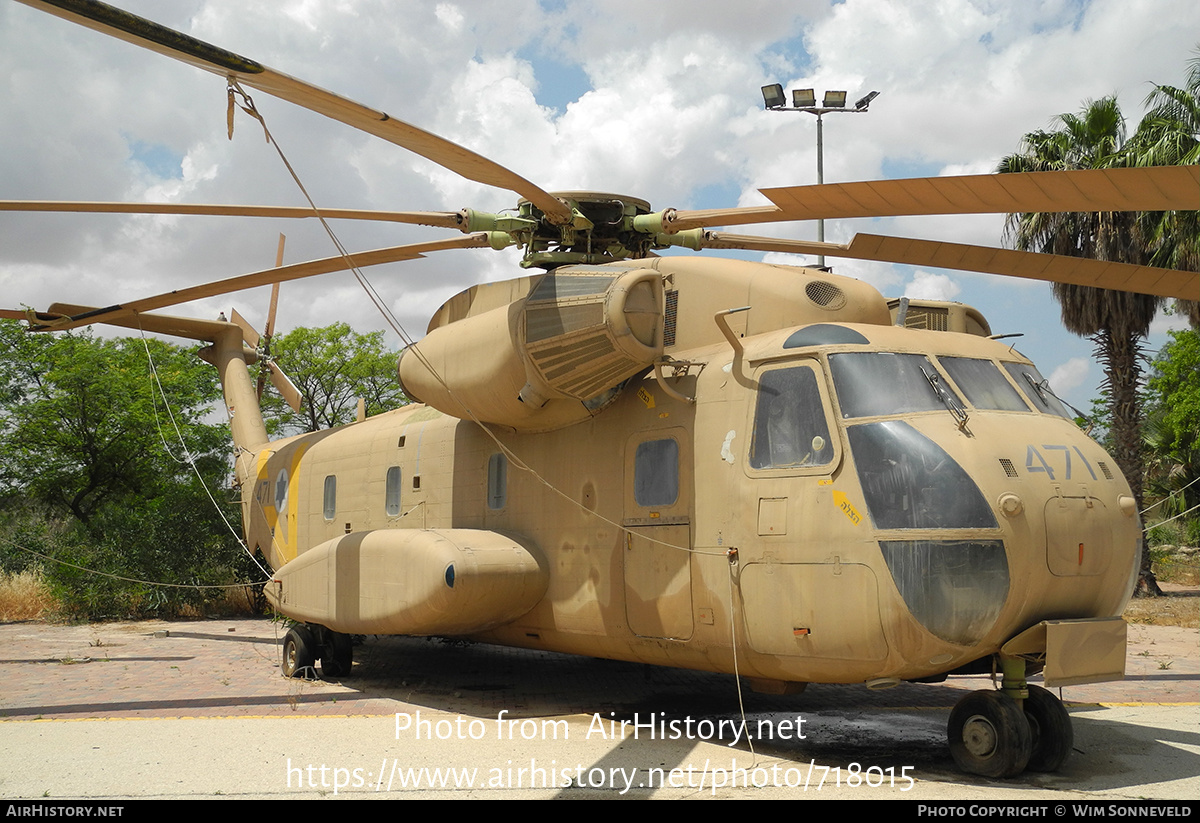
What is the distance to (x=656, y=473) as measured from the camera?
8.37 metres

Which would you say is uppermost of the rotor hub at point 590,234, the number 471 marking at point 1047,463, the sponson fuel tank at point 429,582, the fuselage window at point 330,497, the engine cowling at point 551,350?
the rotor hub at point 590,234

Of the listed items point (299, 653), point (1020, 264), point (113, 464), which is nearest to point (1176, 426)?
point (1020, 264)

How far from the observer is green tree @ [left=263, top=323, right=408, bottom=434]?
35156 millimetres

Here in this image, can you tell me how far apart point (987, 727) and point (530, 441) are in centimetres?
486

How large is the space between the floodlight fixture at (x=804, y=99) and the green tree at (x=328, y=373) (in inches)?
808

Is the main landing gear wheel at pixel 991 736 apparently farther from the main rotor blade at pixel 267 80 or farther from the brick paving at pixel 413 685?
the main rotor blade at pixel 267 80

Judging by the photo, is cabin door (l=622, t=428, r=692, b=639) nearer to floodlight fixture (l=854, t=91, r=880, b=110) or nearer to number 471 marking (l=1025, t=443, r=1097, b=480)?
number 471 marking (l=1025, t=443, r=1097, b=480)

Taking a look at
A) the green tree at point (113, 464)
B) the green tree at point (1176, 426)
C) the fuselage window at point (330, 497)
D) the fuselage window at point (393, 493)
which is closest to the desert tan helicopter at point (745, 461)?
the fuselage window at point (393, 493)

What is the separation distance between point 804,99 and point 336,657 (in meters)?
13.9

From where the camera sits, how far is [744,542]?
7.44 metres

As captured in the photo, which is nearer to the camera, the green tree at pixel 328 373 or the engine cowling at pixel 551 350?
the engine cowling at pixel 551 350

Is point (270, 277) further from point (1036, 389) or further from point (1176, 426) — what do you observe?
point (1176, 426)

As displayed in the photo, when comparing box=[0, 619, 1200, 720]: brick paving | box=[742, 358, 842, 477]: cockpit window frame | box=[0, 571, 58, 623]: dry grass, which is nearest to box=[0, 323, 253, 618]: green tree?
box=[0, 571, 58, 623]: dry grass

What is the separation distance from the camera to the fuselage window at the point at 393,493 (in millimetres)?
11477
